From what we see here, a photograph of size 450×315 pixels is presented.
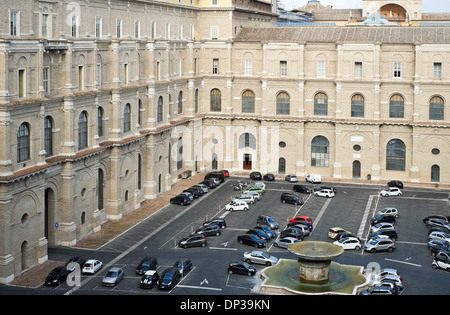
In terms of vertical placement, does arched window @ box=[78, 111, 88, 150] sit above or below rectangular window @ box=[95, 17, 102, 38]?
below

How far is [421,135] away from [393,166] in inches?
241

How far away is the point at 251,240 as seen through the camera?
229 feet

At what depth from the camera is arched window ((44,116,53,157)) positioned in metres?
65.5

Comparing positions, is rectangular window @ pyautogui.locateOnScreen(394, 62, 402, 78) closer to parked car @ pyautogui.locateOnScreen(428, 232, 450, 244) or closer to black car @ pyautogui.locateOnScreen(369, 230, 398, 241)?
parked car @ pyautogui.locateOnScreen(428, 232, 450, 244)

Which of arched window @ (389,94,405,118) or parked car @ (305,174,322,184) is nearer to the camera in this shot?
parked car @ (305,174,322,184)

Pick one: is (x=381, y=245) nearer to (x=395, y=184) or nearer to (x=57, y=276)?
(x=57, y=276)

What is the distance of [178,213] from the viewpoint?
83.6 metres

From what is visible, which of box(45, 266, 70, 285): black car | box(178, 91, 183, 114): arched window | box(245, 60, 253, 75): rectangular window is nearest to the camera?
box(45, 266, 70, 285): black car

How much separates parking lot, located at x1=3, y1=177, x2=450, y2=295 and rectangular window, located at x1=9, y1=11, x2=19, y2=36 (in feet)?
67.9

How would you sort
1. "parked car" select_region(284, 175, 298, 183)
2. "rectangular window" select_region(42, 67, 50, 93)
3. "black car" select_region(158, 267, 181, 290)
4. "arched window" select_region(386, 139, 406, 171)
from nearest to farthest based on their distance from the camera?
1. "black car" select_region(158, 267, 181, 290)
2. "rectangular window" select_region(42, 67, 50, 93)
3. "parked car" select_region(284, 175, 298, 183)
4. "arched window" select_region(386, 139, 406, 171)

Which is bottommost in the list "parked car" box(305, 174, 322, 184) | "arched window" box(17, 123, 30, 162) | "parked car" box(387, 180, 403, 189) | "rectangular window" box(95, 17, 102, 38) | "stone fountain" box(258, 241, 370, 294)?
"stone fountain" box(258, 241, 370, 294)

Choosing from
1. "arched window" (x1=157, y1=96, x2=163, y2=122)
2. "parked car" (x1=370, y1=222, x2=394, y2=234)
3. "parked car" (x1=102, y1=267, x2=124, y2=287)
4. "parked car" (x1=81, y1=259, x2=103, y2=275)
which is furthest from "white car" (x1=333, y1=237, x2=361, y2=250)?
"arched window" (x1=157, y1=96, x2=163, y2=122)

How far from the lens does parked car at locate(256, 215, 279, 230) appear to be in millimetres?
76500

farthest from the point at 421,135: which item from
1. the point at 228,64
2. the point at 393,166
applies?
the point at 228,64
